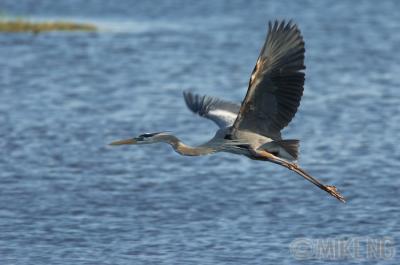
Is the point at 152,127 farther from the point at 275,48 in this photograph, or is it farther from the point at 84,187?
the point at 275,48

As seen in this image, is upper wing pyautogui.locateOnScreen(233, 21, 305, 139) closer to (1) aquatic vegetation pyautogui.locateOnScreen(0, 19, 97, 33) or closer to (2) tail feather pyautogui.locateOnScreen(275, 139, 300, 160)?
(2) tail feather pyautogui.locateOnScreen(275, 139, 300, 160)

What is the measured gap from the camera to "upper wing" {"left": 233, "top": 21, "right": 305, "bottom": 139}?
968cm

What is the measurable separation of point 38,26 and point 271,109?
51.0 ft

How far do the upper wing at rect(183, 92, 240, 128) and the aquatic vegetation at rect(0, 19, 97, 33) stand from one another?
13.3 meters

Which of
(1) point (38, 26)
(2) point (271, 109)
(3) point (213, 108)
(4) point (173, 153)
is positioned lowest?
(2) point (271, 109)

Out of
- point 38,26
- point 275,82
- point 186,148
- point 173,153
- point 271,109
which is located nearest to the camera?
point 275,82

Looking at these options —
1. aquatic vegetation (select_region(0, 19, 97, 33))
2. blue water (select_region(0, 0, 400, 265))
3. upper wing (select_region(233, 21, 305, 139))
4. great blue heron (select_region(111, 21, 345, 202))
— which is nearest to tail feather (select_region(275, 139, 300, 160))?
great blue heron (select_region(111, 21, 345, 202))

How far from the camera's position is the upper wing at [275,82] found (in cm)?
968

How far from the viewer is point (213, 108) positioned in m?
11.7

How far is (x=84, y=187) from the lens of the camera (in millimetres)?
13375

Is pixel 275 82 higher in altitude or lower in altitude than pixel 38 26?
lower

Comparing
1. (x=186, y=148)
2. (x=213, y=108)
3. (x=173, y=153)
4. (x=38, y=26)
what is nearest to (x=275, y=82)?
(x=186, y=148)

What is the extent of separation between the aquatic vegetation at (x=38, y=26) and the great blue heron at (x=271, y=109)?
1492 centimetres

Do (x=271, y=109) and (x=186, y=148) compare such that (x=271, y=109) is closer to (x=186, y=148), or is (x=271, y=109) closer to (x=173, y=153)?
(x=186, y=148)
